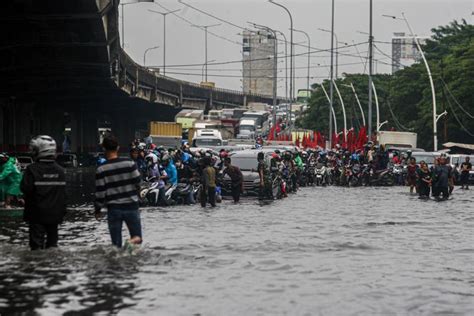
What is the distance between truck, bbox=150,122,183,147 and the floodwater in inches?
2151

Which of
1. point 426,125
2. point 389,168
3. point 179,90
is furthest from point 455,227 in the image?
point 179,90

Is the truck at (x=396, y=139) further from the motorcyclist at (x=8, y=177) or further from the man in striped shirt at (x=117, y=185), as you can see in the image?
the man in striped shirt at (x=117, y=185)

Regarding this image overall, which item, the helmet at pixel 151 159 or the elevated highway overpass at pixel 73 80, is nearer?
the helmet at pixel 151 159

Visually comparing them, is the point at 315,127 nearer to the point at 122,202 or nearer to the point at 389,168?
the point at 389,168

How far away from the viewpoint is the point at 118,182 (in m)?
15.5

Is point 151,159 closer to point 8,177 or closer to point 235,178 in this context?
point 235,178

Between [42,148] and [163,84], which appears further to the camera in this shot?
[163,84]

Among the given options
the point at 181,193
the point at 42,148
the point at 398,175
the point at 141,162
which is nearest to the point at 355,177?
the point at 398,175

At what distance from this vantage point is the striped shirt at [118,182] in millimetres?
15523

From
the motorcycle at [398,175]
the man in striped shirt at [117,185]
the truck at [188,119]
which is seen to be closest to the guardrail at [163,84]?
the truck at [188,119]

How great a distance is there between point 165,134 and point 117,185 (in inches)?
2668

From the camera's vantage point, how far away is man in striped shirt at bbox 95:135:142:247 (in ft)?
50.9

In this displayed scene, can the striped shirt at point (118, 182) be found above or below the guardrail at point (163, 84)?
below

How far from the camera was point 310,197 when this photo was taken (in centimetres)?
4134
